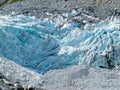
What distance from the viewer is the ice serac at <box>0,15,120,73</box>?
19.0m

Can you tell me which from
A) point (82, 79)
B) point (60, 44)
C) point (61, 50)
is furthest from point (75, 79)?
point (60, 44)

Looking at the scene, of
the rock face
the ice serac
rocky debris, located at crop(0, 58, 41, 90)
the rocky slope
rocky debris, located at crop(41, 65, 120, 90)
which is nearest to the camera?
rocky debris, located at crop(0, 58, 41, 90)

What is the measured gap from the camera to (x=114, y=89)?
1544cm

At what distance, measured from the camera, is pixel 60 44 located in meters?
20.4

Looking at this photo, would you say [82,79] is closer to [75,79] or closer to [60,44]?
[75,79]

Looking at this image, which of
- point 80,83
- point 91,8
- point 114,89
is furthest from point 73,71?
point 91,8

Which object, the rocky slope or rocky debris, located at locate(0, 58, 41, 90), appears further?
the rocky slope

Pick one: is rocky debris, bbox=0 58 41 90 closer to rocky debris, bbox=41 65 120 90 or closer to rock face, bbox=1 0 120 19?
rocky debris, bbox=41 65 120 90

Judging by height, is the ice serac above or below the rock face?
below

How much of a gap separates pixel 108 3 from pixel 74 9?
331 centimetres

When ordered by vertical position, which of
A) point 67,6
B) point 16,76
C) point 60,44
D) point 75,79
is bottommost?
point 75,79

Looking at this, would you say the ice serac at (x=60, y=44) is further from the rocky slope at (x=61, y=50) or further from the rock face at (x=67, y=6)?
the rock face at (x=67, y=6)

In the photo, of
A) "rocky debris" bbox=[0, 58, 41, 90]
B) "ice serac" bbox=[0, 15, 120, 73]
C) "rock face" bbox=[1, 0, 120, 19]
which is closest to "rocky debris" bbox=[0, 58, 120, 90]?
"rocky debris" bbox=[0, 58, 41, 90]

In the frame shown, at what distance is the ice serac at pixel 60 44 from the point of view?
62.3 ft
